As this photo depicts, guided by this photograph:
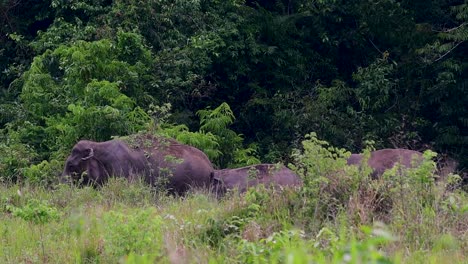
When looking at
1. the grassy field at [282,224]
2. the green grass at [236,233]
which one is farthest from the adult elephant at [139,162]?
the green grass at [236,233]

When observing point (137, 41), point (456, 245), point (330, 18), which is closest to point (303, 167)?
point (456, 245)

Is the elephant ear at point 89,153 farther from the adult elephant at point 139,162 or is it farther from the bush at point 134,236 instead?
the bush at point 134,236

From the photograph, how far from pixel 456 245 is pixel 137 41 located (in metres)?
12.0

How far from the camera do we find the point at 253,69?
820 inches

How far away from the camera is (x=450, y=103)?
65.9 feet

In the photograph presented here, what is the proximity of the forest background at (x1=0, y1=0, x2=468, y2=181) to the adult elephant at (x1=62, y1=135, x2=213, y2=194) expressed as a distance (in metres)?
2.94

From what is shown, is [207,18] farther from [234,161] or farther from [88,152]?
[88,152]

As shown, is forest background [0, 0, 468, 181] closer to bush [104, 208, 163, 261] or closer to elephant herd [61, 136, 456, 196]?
elephant herd [61, 136, 456, 196]

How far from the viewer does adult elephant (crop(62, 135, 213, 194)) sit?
12586 mm

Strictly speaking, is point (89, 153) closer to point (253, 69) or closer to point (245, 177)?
point (245, 177)

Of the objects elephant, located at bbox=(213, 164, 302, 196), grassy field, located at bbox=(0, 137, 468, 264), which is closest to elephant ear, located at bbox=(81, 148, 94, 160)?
elephant, located at bbox=(213, 164, 302, 196)

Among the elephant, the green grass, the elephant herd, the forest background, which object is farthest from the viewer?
the forest background

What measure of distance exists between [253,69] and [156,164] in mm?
8448

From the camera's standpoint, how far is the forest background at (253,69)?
17047 mm
